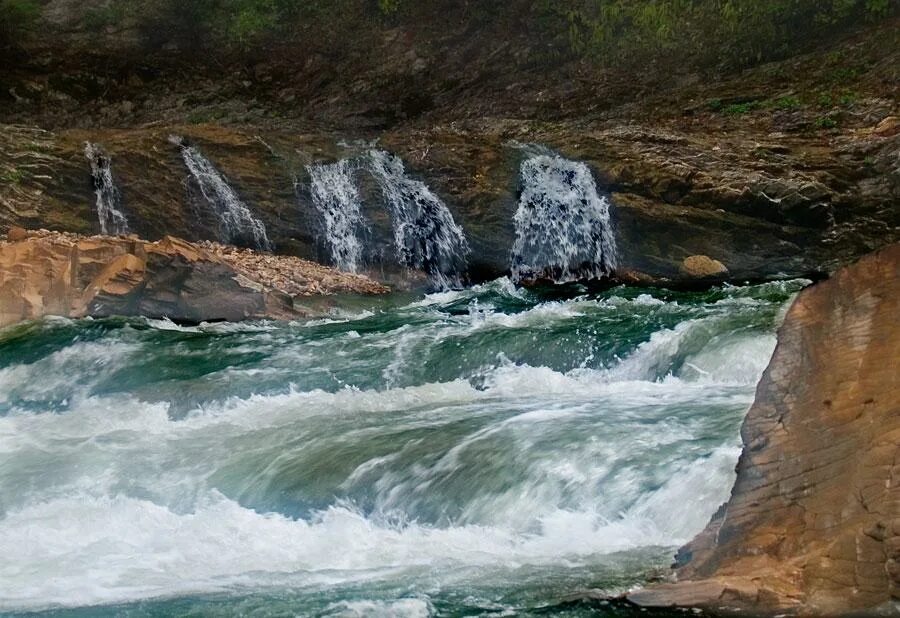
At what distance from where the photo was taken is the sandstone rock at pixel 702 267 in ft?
42.7

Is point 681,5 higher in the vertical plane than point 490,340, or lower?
higher

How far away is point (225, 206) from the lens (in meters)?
15.1

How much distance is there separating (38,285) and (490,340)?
5694 millimetres

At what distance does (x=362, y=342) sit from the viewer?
35.2 ft

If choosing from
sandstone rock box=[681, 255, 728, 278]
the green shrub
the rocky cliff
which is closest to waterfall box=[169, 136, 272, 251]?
Result: the rocky cliff

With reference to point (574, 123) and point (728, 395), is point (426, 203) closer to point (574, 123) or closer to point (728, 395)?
point (574, 123)

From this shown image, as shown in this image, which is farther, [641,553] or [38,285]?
[38,285]

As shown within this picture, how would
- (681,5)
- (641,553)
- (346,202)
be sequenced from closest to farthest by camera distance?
(641,553) < (346,202) < (681,5)

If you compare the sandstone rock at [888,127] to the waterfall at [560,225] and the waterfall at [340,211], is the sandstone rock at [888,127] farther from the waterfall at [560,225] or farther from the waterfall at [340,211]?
the waterfall at [340,211]

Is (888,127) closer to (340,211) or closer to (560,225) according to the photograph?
(560,225)

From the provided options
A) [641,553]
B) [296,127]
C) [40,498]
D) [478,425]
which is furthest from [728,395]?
[296,127]

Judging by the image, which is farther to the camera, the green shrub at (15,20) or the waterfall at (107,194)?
the green shrub at (15,20)

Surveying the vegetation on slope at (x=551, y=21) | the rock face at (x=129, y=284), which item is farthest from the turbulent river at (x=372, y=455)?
the vegetation on slope at (x=551, y=21)

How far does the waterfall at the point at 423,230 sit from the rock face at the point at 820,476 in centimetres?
981
